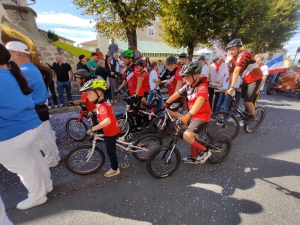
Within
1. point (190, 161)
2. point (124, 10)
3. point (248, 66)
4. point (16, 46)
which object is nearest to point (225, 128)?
point (248, 66)

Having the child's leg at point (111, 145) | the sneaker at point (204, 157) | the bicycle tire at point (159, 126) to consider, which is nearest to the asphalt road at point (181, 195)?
the sneaker at point (204, 157)

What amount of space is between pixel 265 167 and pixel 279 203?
92 cm

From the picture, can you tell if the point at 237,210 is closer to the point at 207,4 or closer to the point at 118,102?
the point at 118,102

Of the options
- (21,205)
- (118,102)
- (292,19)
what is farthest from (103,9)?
(292,19)

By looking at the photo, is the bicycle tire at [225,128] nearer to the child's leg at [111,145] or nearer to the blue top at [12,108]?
the child's leg at [111,145]

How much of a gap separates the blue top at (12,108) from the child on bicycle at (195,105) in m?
2.03

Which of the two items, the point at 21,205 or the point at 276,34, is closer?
the point at 21,205

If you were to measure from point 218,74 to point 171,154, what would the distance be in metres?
3.85

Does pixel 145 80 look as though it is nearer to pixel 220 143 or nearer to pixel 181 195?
pixel 220 143

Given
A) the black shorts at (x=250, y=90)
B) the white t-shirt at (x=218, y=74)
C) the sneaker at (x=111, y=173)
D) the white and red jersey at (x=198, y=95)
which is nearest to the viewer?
the white and red jersey at (x=198, y=95)

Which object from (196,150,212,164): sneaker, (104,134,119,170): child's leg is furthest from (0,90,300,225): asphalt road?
(104,134,119,170): child's leg

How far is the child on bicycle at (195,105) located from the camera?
2.54 metres

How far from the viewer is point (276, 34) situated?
1966 centimetres

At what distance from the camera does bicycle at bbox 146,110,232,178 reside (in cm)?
277
